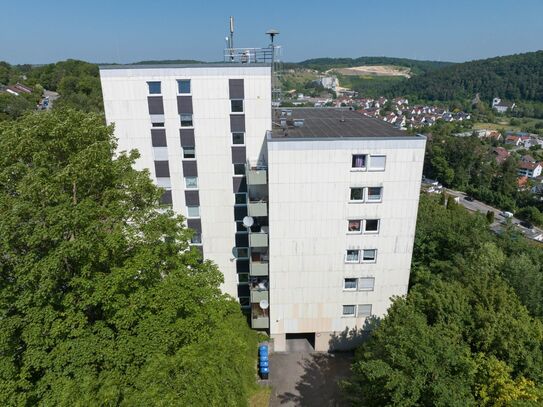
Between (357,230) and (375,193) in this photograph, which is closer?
(375,193)

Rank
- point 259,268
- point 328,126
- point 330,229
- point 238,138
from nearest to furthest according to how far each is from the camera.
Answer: point 330,229 < point 238,138 < point 259,268 < point 328,126

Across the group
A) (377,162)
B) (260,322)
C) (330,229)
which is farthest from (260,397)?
(377,162)

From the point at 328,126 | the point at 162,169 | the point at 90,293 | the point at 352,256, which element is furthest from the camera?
the point at 328,126

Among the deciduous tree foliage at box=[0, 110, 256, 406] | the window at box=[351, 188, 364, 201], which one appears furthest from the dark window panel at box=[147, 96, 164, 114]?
the window at box=[351, 188, 364, 201]

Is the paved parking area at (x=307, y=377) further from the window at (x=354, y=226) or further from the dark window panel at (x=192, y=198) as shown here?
the dark window panel at (x=192, y=198)

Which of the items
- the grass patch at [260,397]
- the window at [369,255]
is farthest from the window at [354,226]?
the grass patch at [260,397]

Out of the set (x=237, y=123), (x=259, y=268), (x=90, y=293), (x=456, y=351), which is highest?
(x=237, y=123)

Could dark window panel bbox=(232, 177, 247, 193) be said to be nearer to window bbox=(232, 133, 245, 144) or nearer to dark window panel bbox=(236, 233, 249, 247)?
window bbox=(232, 133, 245, 144)

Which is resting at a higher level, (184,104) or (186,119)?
(184,104)

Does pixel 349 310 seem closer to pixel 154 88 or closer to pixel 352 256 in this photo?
pixel 352 256
